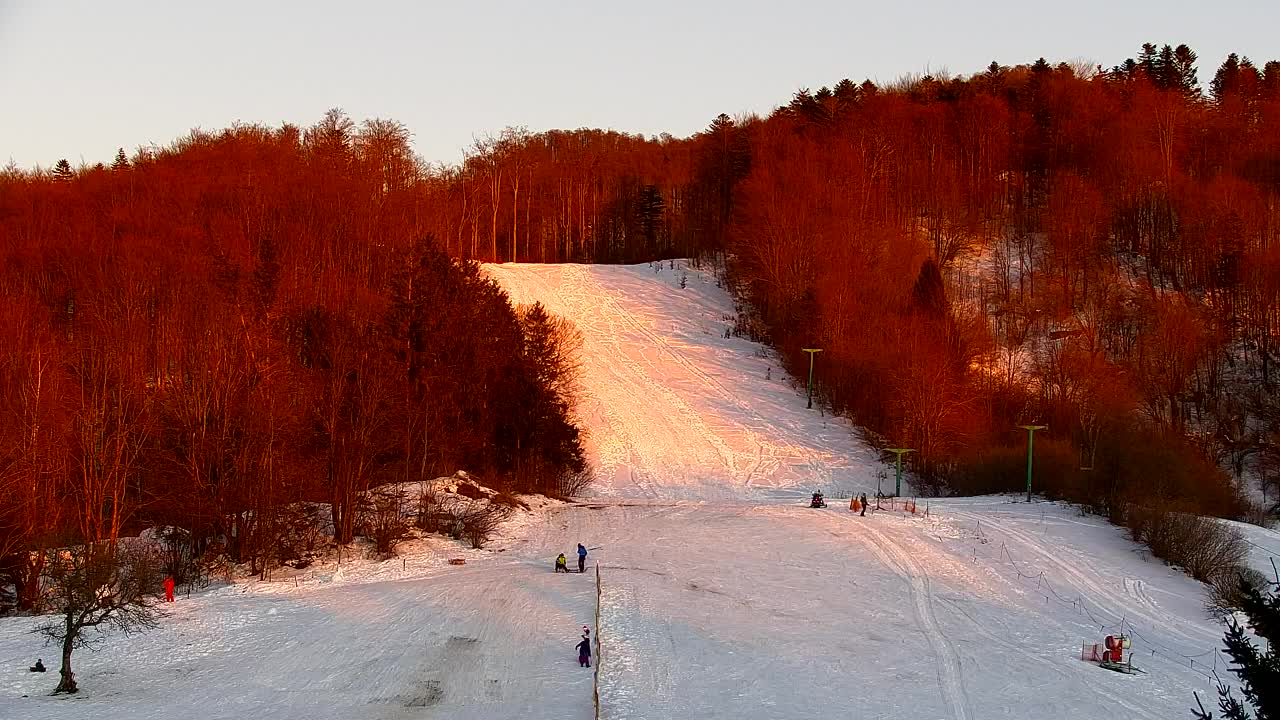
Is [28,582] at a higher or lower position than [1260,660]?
lower

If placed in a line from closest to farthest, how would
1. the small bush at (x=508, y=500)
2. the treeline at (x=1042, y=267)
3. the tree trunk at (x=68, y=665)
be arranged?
the tree trunk at (x=68, y=665) < the small bush at (x=508, y=500) < the treeline at (x=1042, y=267)

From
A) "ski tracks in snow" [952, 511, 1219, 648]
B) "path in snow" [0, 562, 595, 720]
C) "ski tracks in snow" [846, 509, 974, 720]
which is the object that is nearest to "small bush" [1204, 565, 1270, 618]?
"ski tracks in snow" [952, 511, 1219, 648]

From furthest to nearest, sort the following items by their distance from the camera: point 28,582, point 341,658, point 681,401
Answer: point 681,401, point 28,582, point 341,658

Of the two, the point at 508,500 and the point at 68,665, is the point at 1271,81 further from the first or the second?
the point at 68,665

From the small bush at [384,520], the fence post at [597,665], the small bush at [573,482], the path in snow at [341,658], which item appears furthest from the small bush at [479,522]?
the fence post at [597,665]

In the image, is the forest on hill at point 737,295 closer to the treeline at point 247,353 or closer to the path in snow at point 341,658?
the treeline at point 247,353

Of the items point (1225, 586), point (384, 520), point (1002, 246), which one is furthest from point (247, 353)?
point (1002, 246)

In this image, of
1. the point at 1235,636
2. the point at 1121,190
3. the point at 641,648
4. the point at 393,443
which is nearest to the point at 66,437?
the point at 393,443

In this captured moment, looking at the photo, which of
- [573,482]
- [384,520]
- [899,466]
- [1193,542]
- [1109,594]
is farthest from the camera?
[573,482]
